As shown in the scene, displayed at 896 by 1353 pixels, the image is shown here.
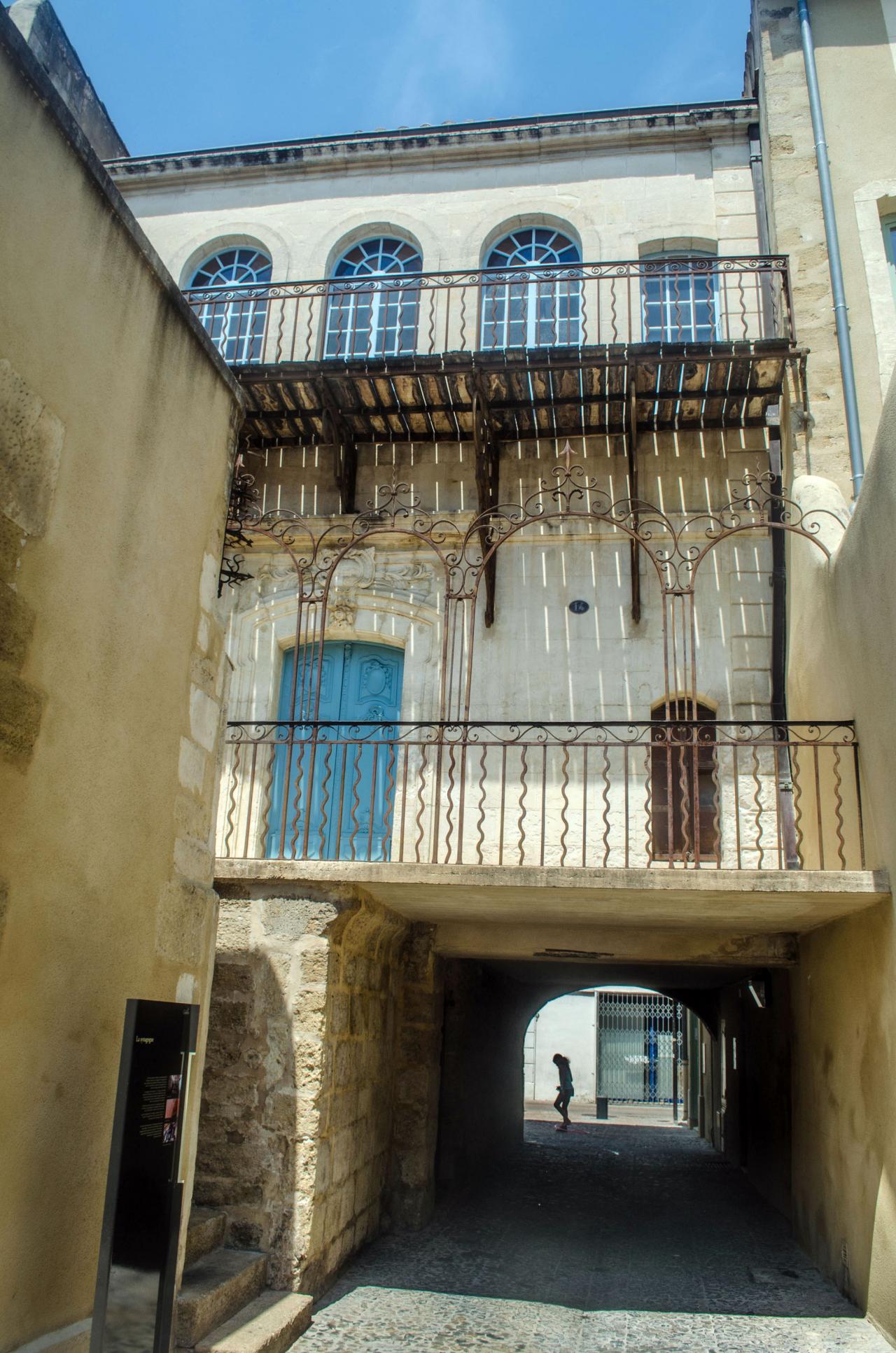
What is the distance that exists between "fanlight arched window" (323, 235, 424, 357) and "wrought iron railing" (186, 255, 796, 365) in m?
0.01

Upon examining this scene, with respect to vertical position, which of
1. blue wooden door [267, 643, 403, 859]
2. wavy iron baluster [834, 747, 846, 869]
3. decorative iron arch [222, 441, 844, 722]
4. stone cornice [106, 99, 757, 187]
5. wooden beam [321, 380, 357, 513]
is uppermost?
stone cornice [106, 99, 757, 187]

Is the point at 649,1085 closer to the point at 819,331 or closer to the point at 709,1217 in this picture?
the point at 709,1217

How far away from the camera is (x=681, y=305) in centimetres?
927

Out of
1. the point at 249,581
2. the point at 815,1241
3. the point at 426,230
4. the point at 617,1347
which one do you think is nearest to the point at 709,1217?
the point at 815,1241

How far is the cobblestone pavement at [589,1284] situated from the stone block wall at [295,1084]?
0.42 meters

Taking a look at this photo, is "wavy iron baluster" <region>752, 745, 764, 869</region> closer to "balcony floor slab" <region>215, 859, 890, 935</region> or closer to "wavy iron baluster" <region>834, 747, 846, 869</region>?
"balcony floor slab" <region>215, 859, 890, 935</region>

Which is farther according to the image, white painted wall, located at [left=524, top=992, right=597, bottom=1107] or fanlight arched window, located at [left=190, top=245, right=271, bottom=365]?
white painted wall, located at [left=524, top=992, right=597, bottom=1107]

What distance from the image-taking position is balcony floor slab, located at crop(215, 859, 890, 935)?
5.61 meters

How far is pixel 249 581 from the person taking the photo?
9.08 meters

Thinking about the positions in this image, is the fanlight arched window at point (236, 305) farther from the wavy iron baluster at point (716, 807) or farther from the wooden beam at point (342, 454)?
the wavy iron baluster at point (716, 807)

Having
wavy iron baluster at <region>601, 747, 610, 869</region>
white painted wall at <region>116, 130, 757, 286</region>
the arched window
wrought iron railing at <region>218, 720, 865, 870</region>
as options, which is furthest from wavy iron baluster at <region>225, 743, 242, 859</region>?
white painted wall at <region>116, 130, 757, 286</region>

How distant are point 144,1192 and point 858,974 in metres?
4.36

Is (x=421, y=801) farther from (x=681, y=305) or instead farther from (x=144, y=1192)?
(x=681, y=305)

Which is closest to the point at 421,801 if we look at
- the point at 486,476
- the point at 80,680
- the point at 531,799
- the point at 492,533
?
the point at 531,799
